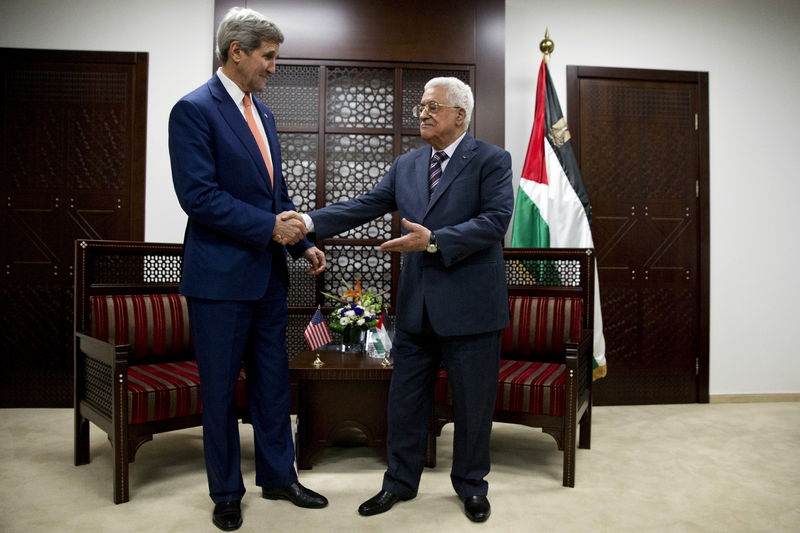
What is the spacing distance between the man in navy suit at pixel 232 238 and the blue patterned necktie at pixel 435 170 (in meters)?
0.53

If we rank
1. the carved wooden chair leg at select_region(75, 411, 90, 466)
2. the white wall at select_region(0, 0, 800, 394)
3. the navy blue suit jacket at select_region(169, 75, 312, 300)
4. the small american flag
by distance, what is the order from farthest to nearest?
1. the white wall at select_region(0, 0, 800, 394)
2. the small american flag
3. the carved wooden chair leg at select_region(75, 411, 90, 466)
4. the navy blue suit jacket at select_region(169, 75, 312, 300)

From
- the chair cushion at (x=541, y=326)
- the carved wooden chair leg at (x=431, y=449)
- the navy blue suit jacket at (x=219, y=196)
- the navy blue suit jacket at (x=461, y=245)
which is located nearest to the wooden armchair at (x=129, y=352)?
the navy blue suit jacket at (x=219, y=196)

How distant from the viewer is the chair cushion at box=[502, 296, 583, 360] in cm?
330

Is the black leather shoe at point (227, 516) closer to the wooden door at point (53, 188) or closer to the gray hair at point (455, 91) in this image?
the gray hair at point (455, 91)

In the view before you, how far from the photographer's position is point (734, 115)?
173 inches

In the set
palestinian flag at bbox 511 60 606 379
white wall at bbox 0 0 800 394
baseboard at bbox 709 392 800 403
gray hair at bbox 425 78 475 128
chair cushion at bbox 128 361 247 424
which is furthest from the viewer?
baseboard at bbox 709 392 800 403

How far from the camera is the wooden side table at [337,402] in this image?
2848mm

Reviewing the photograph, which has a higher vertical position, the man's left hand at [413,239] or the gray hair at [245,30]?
the gray hair at [245,30]

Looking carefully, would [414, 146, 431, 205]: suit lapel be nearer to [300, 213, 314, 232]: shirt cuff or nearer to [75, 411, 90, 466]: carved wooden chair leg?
[300, 213, 314, 232]: shirt cuff

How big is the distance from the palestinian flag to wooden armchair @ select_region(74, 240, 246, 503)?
2.13 meters

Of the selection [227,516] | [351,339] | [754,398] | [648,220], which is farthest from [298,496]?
[754,398]

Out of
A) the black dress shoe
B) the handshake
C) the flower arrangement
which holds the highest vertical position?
the handshake

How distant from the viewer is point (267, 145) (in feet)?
7.82

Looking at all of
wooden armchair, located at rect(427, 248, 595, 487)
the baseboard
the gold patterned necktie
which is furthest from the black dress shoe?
the baseboard
